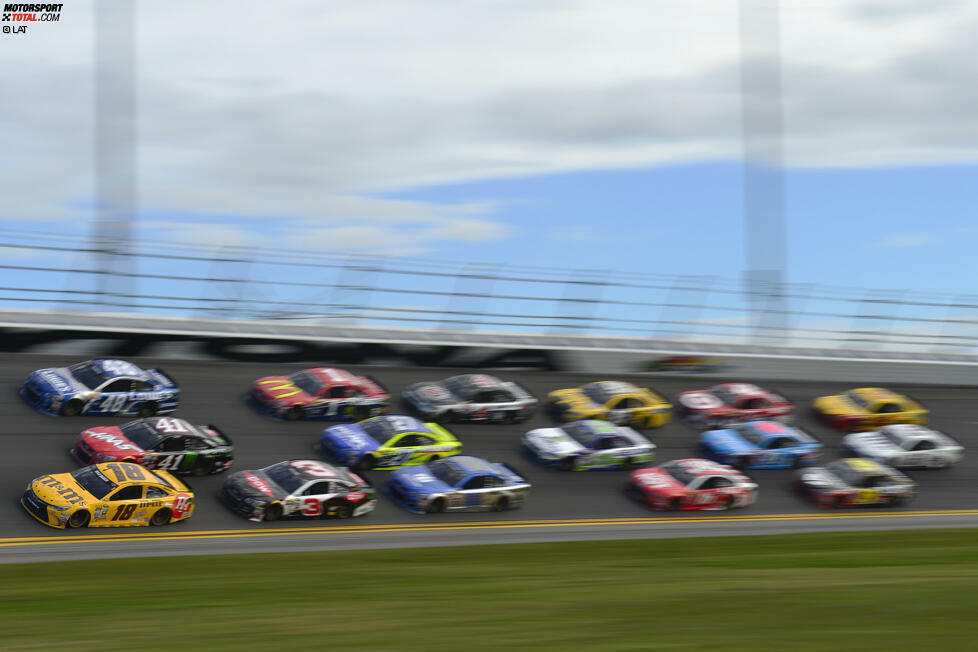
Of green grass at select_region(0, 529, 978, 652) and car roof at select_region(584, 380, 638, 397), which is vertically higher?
car roof at select_region(584, 380, 638, 397)

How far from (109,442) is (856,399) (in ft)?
60.0

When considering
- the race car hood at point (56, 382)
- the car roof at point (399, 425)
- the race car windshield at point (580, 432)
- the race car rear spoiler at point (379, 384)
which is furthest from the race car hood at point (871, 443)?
the race car hood at point (56, 382)

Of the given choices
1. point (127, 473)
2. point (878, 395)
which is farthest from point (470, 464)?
point (878, 395)

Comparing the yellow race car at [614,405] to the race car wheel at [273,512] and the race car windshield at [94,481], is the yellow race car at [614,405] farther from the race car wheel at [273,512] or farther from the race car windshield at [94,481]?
the race car windshield at [94,481]

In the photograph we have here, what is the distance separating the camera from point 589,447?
2322 centimetres

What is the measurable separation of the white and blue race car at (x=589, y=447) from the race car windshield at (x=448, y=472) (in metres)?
2.90

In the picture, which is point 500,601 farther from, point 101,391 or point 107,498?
point 101,391

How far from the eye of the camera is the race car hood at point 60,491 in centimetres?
1750

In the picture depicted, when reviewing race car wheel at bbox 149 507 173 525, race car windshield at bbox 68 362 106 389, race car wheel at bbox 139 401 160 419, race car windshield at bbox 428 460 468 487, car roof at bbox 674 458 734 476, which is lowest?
race car wheel at bbox 149 507 173 525

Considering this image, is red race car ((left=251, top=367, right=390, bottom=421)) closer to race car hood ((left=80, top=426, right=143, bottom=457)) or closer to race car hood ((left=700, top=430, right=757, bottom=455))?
race car hood ((left=80, top=426, right=143, bottom=457))

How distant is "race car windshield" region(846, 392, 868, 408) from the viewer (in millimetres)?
27922

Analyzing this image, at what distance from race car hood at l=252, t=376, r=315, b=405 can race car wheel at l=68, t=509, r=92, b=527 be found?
6760mm

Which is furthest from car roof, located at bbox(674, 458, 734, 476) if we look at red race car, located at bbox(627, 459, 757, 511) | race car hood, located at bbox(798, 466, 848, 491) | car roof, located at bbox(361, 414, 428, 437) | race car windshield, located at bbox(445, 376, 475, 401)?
race car windshield, located at bbox(445, 376, 475, 401)

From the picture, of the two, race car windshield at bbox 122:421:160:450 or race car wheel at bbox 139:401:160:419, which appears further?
race car wheel at bbox 139:401:160:419
